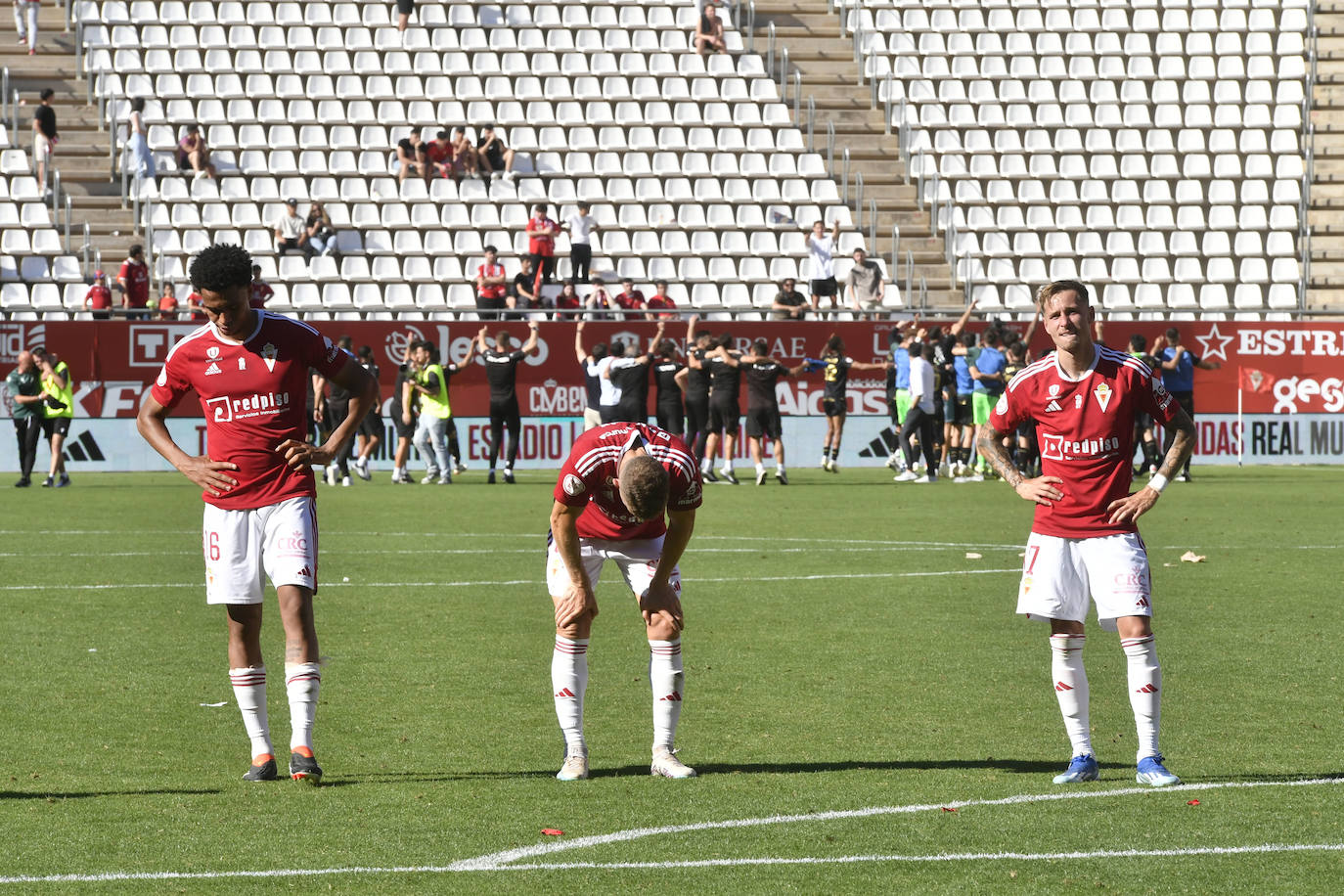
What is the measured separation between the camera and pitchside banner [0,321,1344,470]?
1137 inches

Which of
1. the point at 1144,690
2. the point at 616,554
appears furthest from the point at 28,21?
the point at 1144,690

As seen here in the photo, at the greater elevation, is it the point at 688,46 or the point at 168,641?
the point at 688,46

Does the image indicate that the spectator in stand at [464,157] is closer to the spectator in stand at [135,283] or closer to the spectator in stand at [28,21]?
the spectator in stand at [135,283]

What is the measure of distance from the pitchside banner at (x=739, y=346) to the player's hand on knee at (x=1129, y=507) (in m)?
22.8

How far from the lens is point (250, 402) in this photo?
720 cm

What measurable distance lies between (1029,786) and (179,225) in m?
28.6

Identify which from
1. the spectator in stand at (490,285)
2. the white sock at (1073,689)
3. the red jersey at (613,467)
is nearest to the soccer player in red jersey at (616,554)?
the red jersey at (613,467)

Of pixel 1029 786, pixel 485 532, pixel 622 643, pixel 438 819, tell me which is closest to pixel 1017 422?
pixel 1029 786

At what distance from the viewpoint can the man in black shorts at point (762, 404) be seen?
1053 inches

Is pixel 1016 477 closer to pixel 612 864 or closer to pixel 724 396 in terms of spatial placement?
pixel 612 864

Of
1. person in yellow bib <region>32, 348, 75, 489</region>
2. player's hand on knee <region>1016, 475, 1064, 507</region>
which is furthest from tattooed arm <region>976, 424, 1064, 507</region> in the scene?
person in yellow bib <region>32, 348, 75, 489</region>

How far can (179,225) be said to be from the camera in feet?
109

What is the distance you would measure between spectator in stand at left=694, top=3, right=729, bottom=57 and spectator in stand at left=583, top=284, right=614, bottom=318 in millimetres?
8183

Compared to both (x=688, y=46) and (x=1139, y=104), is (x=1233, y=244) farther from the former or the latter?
(x=688, y=46)
